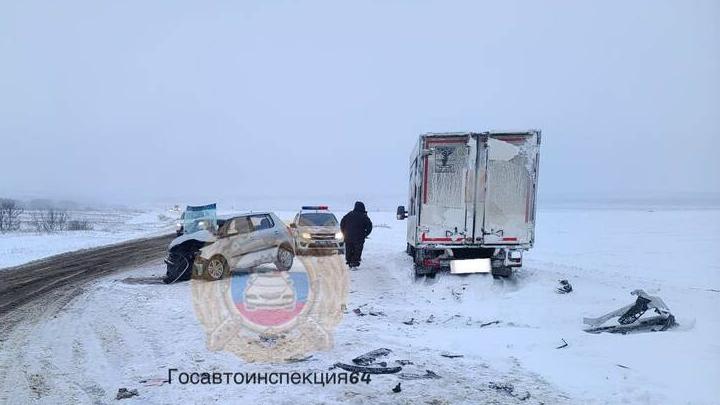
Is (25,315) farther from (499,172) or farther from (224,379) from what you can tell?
(499,172)

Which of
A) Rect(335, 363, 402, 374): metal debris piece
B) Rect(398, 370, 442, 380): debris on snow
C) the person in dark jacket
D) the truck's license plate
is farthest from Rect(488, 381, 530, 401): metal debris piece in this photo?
the person in dark jacket

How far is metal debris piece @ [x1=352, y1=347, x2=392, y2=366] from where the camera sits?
5.04 metres

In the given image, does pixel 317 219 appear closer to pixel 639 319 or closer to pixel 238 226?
pixel 238 226

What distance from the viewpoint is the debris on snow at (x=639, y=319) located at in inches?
243

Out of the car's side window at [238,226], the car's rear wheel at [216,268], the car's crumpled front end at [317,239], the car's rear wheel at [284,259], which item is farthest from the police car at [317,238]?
the car's rear wheel at [216,268]

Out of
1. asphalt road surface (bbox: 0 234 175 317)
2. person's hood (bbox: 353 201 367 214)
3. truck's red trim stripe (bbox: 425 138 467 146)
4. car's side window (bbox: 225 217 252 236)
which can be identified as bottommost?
asphalt road surface (bbox: 0 234 175 317)

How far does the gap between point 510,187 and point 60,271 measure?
13.2m

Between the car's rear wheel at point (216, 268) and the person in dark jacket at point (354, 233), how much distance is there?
12.5 ft

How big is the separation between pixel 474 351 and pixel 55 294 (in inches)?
359

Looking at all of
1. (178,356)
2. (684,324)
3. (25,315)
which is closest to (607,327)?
(684,324)

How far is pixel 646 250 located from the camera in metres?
19.3

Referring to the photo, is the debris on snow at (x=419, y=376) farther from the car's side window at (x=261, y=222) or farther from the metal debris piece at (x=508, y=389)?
the car's side window at (x=261, y=222)

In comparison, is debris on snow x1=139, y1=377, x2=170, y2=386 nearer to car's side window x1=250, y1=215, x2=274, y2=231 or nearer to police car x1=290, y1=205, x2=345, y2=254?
car's side window x1=250, y1=215, x2=274, y2=231

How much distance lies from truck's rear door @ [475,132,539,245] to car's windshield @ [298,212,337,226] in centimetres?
761
